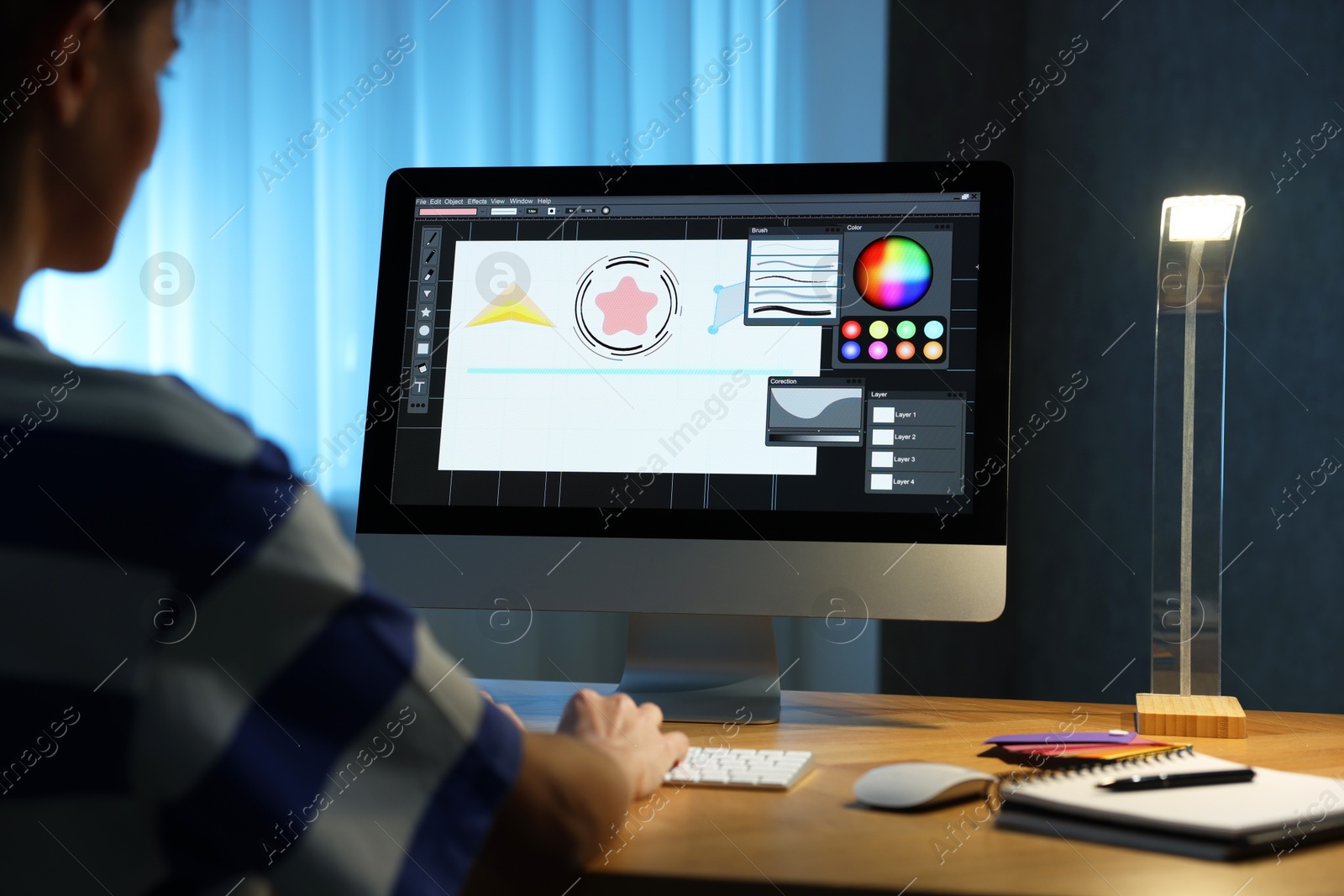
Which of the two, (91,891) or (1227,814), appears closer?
(91,891)

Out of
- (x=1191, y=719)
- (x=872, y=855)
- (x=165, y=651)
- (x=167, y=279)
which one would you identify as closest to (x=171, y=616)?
(x=165, y=651)

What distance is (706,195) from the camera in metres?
1.04

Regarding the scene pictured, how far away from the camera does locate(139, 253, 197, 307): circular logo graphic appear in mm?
2080

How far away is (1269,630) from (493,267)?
1463mm

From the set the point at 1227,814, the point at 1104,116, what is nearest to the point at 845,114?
the point at 1104,116

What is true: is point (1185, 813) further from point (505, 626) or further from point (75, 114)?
point (505, 626)

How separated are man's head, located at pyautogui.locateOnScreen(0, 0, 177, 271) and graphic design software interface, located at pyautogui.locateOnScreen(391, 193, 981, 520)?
55 cm

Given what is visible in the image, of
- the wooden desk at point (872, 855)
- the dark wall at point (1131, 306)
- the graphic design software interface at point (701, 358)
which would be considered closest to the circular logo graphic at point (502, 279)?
the graphic design software interface at point (701, 358)

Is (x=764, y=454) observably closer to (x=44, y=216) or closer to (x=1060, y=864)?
(x=1060, y=864)

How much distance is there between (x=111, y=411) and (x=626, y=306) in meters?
0.67

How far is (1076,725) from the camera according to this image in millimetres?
998

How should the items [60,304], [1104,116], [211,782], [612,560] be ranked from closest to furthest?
1. [211,782]
2. [612,560]
3. [1104,116]
4. [60,304]

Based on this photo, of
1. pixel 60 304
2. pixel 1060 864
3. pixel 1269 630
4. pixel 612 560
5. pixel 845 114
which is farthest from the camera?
pixel 60 304

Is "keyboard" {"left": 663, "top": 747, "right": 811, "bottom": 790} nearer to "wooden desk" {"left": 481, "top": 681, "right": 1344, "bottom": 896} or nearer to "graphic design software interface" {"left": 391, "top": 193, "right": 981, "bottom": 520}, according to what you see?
"wooden desk" {"left": 481, "top": 681, "right": 1344, "bottom": 896}
